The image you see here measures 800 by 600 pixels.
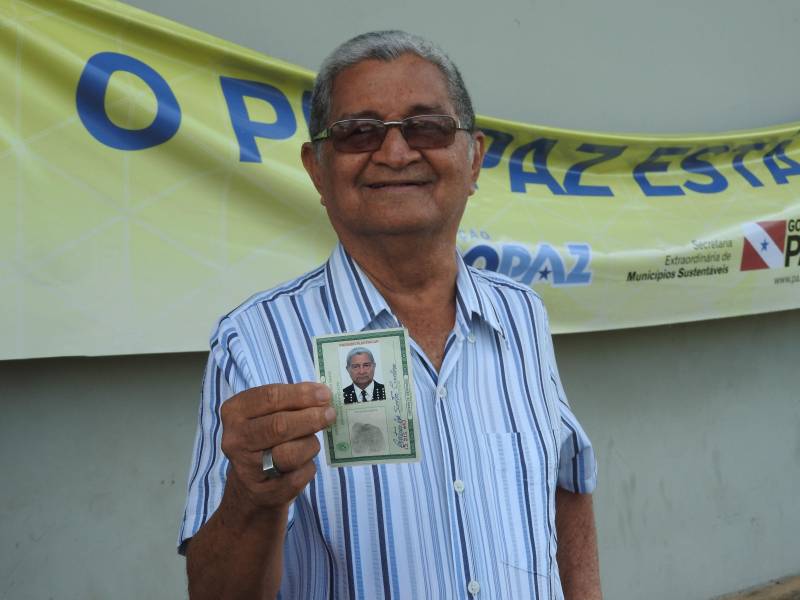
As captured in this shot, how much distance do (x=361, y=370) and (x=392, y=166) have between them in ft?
1.44

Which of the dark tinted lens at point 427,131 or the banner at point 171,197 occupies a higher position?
the banner at point 171,197

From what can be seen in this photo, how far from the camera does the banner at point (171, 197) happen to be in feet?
7.64

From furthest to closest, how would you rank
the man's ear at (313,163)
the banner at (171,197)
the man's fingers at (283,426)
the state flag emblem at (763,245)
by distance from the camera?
1. the state flag emblem at (763,245)
2. the banner at (171,197)
3. the man's ear at (313,163)
4. the man's fingers at (283,426)

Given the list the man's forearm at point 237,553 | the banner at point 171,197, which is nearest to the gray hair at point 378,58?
the man's forearm at point 237,553

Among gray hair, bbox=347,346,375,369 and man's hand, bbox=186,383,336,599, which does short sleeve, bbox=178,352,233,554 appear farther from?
gray hair, bbox=347,346,375,369

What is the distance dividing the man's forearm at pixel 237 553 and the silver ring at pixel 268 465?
0.09 m

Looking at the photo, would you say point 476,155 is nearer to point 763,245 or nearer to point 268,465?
point 268,465

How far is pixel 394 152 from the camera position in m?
1.49

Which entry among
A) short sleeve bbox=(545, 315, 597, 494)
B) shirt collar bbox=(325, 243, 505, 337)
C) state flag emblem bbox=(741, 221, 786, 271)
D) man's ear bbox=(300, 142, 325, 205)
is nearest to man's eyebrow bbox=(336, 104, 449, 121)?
man's ear bbox=(300, 142, 325, 205)

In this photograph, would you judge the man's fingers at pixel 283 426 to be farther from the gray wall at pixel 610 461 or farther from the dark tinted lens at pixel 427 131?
the gray wall at pixel 610 461

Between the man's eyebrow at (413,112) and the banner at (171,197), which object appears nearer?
the man's eyebrow at (413,112)

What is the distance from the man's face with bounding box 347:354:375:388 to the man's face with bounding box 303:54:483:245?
333 mm

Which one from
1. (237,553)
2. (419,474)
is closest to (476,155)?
(419,474)

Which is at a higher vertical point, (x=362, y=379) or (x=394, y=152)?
(x=394, y=152)
